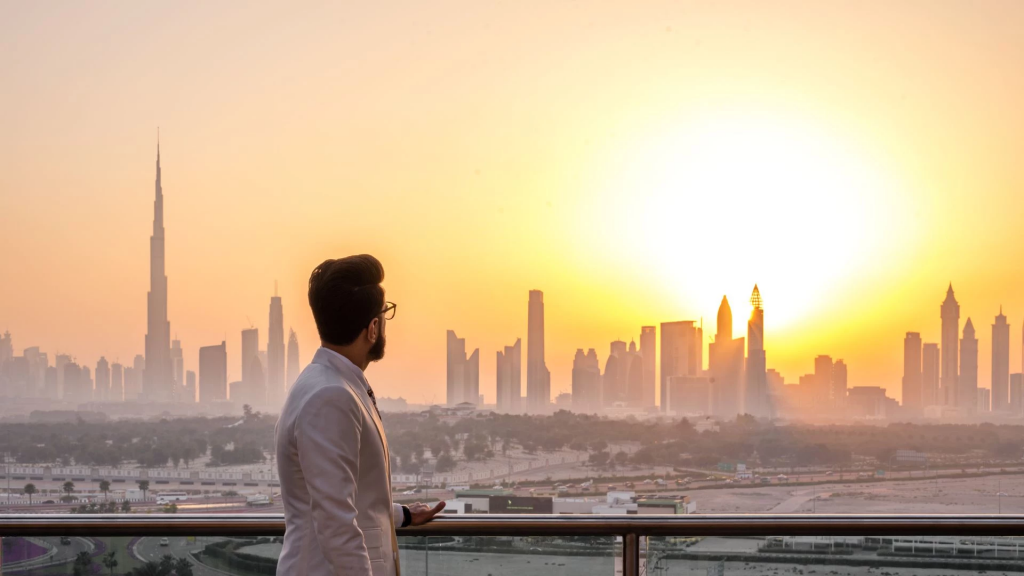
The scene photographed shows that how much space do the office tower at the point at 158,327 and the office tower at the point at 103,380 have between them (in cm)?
60

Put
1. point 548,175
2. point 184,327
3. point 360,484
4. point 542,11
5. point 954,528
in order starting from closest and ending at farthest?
point 360,484, point 954,528, point 542,11, point 548,175, point 184,327

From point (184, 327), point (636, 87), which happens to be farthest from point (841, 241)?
point (184, 327)

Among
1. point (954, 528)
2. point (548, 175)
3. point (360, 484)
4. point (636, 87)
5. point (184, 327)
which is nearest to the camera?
point (360, 484)

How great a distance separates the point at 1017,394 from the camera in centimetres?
1168

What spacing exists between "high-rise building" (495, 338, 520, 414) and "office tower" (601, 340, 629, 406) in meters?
1.97

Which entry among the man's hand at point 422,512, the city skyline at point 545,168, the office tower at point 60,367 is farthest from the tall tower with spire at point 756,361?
the man's hand at point 422,512

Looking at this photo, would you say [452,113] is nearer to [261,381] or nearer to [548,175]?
[548,175]

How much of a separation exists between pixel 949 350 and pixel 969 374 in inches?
116

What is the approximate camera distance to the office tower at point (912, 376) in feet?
47.4

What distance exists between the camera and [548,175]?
17.0 m

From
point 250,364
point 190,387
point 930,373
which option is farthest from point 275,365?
point 930,373

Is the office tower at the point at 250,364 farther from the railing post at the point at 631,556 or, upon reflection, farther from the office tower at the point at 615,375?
the railing post at the point at 631,556

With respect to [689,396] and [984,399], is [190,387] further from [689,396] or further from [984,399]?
[984,399]

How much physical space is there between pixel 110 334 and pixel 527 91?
12.1m
